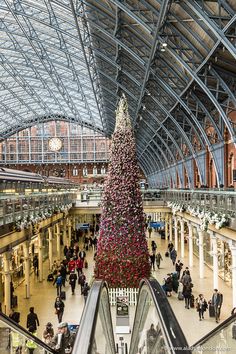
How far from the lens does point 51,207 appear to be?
29062mm

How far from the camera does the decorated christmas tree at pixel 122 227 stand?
19.5 m

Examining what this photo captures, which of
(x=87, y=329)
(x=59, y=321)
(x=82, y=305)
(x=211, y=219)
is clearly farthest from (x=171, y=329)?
(x=82, y=305)

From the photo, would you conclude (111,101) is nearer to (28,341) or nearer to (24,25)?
(24,25)

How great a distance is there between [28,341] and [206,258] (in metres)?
27.6

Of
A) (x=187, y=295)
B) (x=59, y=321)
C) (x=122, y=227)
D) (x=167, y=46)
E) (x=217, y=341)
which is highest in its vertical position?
(x=167, y=46)

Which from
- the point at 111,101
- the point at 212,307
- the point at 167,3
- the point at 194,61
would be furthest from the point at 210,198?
the point at 111,101

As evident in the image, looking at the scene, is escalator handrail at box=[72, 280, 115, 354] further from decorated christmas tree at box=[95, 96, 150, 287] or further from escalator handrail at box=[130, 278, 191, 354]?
decorated christmas tree at box=[95, 96, 150, 287]

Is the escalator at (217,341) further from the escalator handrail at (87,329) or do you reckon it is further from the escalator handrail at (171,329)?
the escalator handrail at (87,329)

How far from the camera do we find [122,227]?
64.3ft

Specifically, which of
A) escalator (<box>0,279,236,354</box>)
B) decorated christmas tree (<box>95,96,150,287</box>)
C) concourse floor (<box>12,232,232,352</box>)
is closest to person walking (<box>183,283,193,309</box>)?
concourse floor (<box>12,232,232,352</box>)

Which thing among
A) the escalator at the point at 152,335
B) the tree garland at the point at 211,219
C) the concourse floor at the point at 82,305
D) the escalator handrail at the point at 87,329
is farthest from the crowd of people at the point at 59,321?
the tree garland at the point at 211,219

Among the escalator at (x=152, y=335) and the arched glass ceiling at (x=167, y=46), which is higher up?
the arched glass ceiling at (x=167, y=46)

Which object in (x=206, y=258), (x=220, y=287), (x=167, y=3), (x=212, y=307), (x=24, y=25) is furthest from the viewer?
(x=24, y=25)

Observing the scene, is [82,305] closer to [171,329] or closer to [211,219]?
[211,219]
